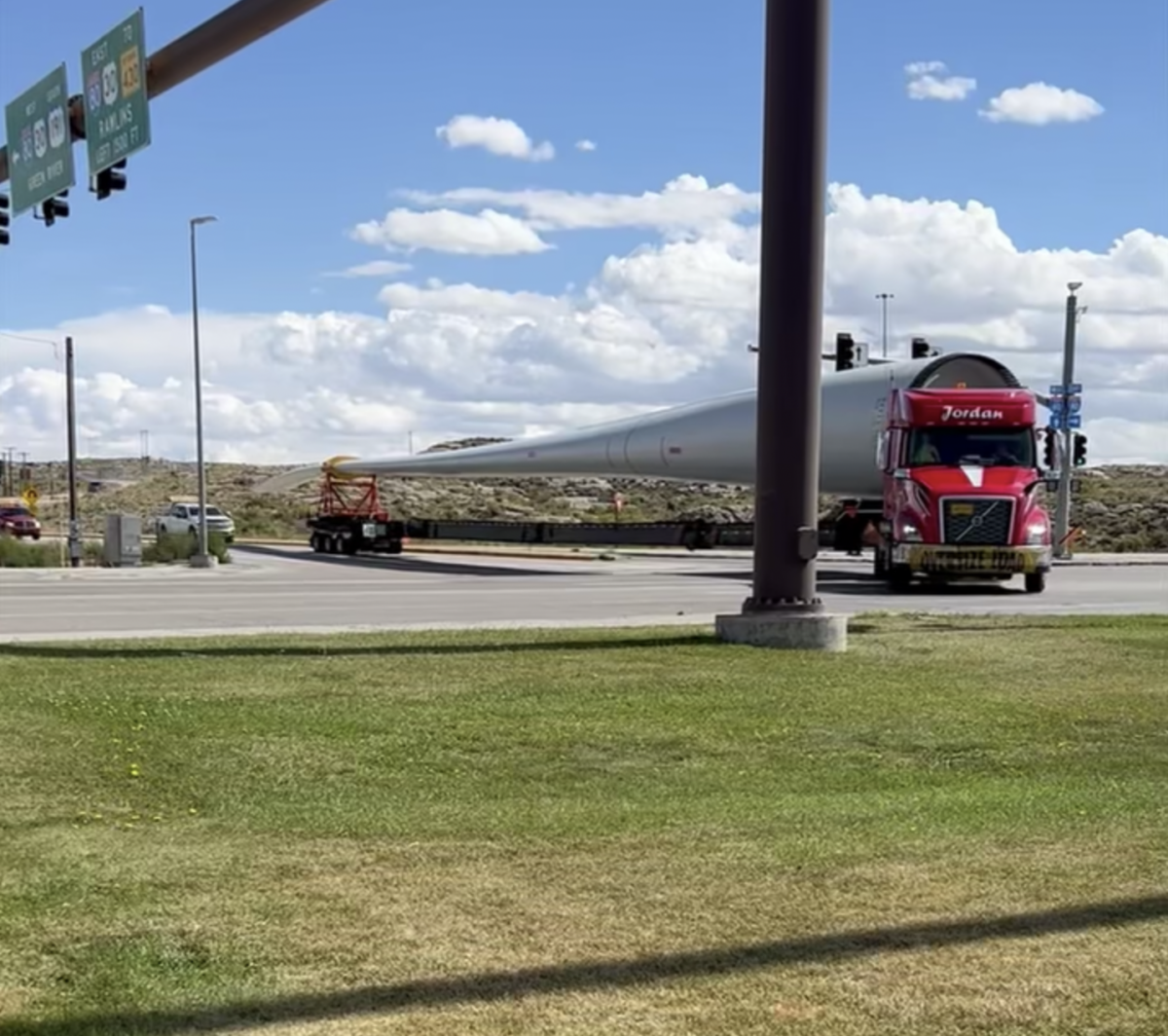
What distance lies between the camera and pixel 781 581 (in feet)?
50.1

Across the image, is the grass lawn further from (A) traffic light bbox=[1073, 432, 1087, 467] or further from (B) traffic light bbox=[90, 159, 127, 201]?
(A) traffic light bbox=[1073, 432, 1087, 467]

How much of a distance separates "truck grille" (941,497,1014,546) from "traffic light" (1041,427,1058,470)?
1.24 meters

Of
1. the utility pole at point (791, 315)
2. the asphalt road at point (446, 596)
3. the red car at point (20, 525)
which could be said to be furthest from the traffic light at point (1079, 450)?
the red car at point (20, 525)

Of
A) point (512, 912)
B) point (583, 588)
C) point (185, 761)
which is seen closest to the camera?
point (512, 912)

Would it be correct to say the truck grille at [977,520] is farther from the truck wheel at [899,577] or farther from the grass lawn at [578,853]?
the grass lawn at [578,853]

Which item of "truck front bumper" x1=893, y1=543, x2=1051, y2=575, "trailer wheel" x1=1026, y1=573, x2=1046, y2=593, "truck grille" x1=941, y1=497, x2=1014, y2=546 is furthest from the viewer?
"trailer wheel" x1=1026, y1=573, x2=1046, y2=593

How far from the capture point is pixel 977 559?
25.6 m

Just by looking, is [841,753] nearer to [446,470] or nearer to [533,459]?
[533,459]

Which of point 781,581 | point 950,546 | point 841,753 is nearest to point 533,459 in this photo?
point 950,546

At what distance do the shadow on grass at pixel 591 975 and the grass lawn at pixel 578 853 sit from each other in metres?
0.01

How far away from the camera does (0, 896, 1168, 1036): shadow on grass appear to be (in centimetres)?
444

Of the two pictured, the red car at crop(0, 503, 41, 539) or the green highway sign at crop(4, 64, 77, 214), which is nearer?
the green highway sign at crop(4, 64, 77, 214)

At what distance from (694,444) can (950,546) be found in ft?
56.8

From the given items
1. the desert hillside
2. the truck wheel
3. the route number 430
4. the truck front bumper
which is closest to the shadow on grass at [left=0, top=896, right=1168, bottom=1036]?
the route number 430
